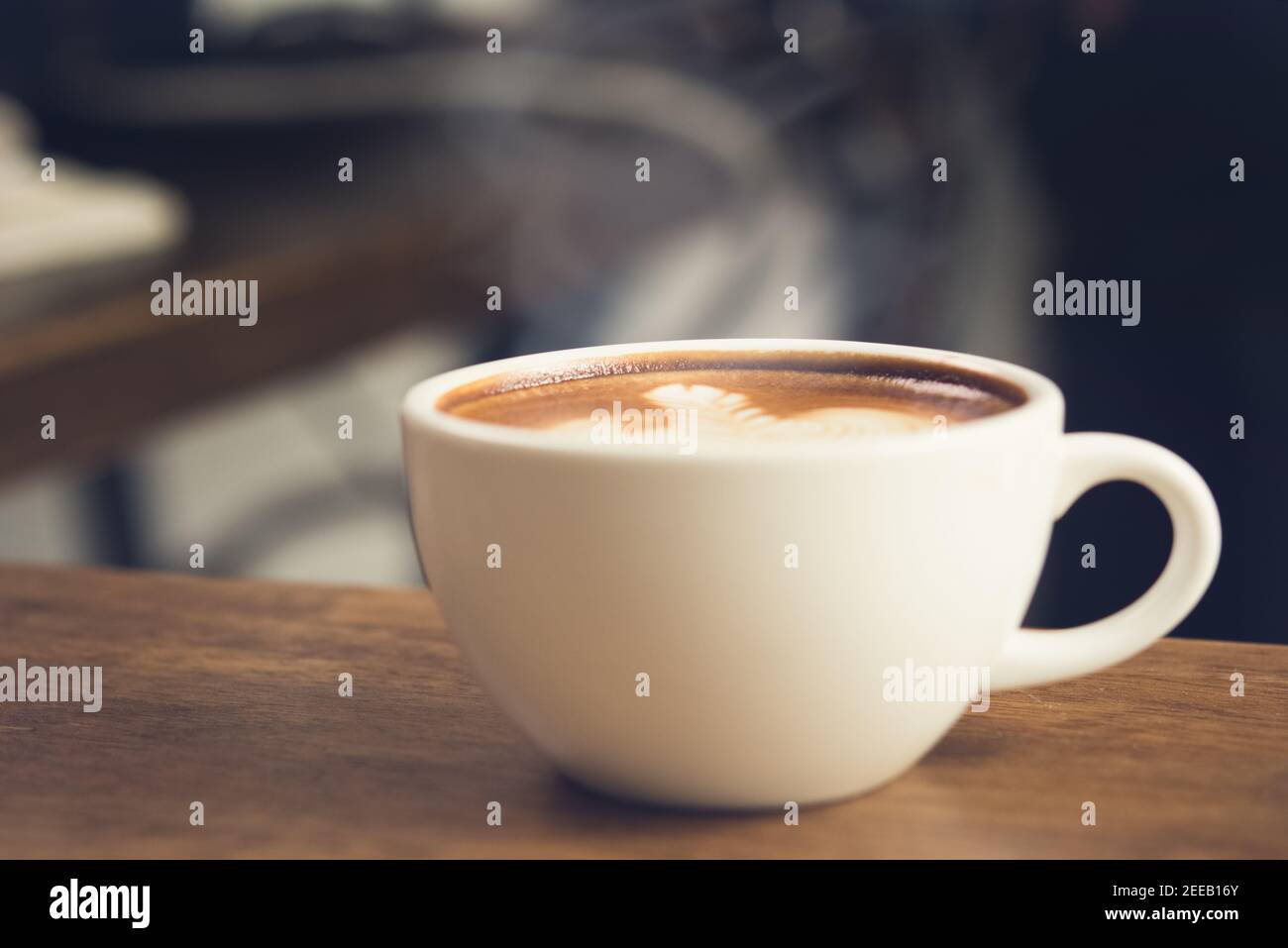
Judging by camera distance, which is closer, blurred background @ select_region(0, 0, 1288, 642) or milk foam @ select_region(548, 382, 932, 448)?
milk foam @ select_region(548, 382, 932, 448)

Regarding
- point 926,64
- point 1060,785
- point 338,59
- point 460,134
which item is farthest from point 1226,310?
point 1060,785

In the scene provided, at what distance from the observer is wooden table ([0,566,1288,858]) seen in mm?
393

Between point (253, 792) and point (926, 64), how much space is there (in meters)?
2.05

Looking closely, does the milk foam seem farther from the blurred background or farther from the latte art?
the blurred background

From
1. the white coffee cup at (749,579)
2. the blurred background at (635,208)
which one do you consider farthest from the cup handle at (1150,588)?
the blurred background at (635,208)

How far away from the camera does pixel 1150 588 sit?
0.43m

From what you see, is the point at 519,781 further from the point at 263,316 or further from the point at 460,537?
the point at 263,316

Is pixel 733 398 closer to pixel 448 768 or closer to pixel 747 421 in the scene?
pixel 747 421

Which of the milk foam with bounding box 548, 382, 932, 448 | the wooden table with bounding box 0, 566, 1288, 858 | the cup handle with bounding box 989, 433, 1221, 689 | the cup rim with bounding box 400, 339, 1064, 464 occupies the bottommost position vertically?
the wooden table with bounding box 0, 566, 1288, 858

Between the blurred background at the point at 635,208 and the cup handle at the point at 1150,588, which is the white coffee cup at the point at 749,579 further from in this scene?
the blurred background at the point at 635,208

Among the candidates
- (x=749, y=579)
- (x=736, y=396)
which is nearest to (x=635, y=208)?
(x=736, y=396)

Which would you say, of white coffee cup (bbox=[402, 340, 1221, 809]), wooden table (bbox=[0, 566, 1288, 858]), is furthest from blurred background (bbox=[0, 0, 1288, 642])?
white coffee cup (bbox=[402, 340, 1221, 809])

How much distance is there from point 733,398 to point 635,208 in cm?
146

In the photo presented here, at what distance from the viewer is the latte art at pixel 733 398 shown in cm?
43
